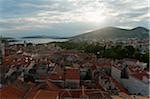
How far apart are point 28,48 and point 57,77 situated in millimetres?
2251

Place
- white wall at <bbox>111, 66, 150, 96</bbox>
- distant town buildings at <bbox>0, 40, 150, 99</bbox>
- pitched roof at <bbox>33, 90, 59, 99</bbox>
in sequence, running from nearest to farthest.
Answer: pitched roof at <bbox>33, 90, 59, 99</bbox>
distant town buildings at <bbox>0, 40, 150, 99</bbox>
white wall at <bbox>111, 66, 150, 96</bbox>

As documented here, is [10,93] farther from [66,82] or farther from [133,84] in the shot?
[133,84]

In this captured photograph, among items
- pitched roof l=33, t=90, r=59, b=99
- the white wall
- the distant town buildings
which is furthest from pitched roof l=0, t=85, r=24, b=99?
the white wall

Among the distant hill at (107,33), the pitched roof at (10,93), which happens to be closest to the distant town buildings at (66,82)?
the pitched roof at (10,93)

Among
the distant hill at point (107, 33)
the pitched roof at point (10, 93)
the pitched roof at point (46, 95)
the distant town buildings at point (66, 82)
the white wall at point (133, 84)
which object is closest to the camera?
the pitched roof at point (10, 93)

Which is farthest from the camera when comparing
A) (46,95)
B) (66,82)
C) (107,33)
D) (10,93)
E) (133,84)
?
(107,33)

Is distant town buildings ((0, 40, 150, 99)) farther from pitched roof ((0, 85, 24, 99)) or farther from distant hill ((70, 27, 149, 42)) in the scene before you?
distant hill ((70, 27, 149, 42))

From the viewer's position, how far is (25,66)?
13.4 ft

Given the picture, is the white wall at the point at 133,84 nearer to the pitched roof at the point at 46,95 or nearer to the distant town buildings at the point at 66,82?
the distant town buildings at the point at 66,82

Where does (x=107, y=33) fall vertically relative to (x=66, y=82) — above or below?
above

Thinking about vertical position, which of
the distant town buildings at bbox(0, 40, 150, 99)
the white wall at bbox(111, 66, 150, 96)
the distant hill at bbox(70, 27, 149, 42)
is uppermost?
the distant hill at bbox(70, 27, 149, 42)

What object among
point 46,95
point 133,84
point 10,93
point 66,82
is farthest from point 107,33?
point 10,93

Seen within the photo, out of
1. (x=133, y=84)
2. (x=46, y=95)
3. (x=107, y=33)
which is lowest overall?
(x=133, y=84)

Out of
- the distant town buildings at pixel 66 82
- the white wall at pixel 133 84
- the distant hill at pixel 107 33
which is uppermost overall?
the distant hill at pixel 107 33
